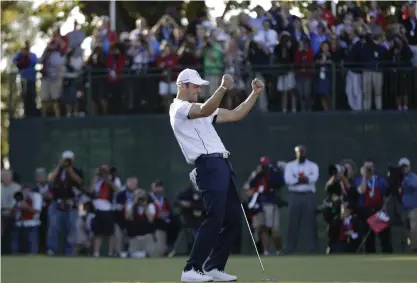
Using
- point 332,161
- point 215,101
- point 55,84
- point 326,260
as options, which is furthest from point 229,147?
point 215,101

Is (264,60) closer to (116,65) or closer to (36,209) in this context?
(116,65)

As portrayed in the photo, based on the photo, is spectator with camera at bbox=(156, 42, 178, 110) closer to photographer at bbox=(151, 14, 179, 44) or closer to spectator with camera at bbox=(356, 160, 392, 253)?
photographer at bbox=(151, 14, 179, 44)

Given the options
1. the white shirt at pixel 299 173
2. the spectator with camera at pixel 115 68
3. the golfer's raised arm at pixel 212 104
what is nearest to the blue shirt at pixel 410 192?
the white shirt at pixel 299 173

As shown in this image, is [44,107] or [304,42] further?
[44,107]

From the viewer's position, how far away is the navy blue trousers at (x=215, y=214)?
1234 cm

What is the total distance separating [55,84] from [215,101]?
1374 cm

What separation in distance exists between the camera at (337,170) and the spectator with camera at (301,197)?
1.52 feet

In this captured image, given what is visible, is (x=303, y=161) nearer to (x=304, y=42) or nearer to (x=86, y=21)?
(x=304, y=42)

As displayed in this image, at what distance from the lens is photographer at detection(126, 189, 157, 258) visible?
22562mm

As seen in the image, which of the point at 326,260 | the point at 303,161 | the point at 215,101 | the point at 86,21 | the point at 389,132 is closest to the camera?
the point at 215,101

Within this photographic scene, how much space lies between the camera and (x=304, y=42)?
23.8 m

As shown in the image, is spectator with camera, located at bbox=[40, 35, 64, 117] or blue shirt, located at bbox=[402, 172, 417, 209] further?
spectator with camera, located at bbox=[40, 35, 64, 117]

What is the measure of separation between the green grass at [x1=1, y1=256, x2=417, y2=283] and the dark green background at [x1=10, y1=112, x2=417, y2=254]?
5.27 meters

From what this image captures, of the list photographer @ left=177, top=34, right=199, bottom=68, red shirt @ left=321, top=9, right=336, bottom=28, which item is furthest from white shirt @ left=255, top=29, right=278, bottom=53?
photographer @ left=177, top=34, right=199, bottom=68
